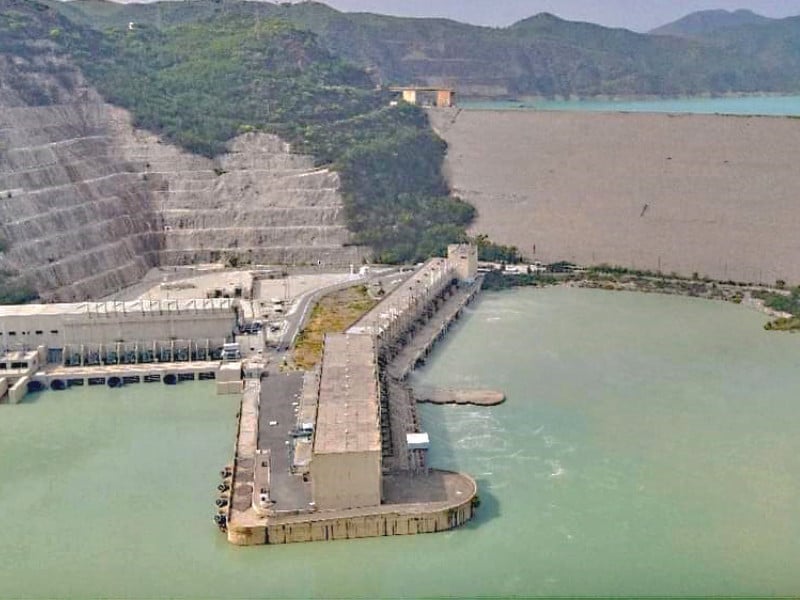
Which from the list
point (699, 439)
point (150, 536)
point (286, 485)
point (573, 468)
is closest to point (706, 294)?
point (699, 439)

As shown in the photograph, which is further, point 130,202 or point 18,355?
point 130,202

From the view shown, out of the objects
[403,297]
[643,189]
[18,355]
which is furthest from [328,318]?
[643,189]

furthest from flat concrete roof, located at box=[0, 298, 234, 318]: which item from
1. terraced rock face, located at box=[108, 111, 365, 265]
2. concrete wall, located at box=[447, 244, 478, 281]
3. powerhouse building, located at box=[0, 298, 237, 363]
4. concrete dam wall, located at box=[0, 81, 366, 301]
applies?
→ concrete wall, located at box=[447, 244, 478, 281]

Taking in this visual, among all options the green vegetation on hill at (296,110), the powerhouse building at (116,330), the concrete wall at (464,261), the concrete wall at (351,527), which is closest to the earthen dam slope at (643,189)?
the green vegetation on hill at (296,110)

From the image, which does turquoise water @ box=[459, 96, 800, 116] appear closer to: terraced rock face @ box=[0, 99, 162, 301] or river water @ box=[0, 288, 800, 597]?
terraced rock face @ box=[0, 99, 162, 301]

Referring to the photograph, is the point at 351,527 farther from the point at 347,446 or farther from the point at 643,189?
the point at 643,189

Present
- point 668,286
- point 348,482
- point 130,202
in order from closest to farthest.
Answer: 1. point 348,482
2. point 668,286
3. point 130,202
